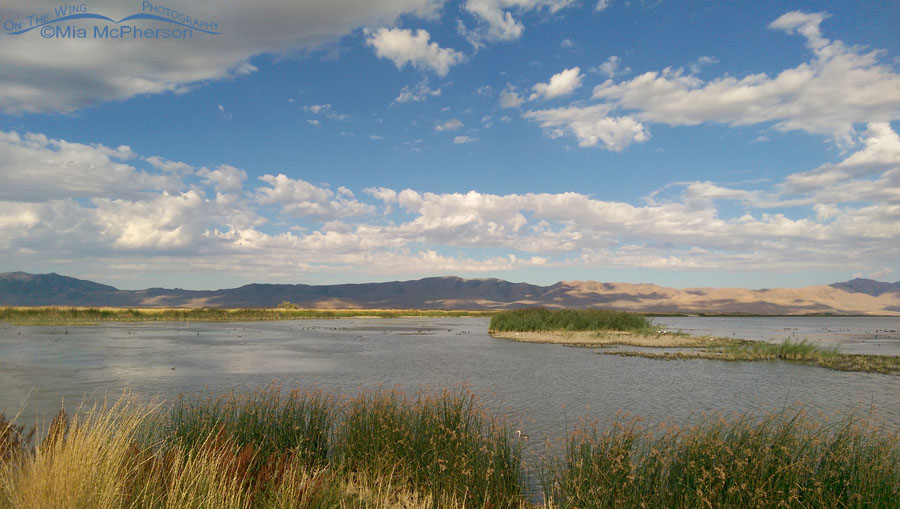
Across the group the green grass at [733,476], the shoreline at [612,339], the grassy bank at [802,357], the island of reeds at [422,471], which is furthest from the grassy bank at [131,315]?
the green grass at [733,476]

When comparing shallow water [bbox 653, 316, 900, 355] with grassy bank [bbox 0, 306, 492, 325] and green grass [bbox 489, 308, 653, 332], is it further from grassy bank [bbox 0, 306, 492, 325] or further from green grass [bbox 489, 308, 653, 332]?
grassy bank [bbox 0, 306, 492, 325]

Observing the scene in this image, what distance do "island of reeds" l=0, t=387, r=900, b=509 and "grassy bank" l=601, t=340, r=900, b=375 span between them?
26.9 metres

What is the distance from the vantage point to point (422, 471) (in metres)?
8.94

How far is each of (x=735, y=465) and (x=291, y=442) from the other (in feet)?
24.2

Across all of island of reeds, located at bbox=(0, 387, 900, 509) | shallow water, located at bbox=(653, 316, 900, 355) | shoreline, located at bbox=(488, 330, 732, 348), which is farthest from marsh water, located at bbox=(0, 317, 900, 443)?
shallow water, located at bbox=(653, 316, 900, 355)

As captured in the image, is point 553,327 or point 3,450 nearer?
point 3,450

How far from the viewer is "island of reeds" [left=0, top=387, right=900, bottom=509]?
6.37 m

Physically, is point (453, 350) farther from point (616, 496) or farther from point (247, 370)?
point (616, 496)

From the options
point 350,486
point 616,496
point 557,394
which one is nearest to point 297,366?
point 557,394

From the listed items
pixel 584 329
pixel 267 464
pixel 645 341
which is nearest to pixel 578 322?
pixel 584 329

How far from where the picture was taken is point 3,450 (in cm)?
809

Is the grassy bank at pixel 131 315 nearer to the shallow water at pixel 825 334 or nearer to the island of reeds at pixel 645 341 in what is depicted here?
the island of reeds at pixel 645 341

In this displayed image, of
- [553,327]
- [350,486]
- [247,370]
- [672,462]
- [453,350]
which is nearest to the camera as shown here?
[672,462]

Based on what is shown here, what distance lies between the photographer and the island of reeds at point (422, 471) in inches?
251
